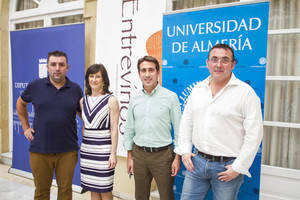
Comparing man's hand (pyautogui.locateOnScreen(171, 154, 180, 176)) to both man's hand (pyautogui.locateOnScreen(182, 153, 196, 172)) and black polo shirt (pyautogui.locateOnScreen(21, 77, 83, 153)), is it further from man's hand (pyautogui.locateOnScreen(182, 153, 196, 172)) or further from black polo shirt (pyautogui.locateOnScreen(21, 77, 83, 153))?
black polo shirt (pyautogui.locateOnScreen(21, 77, 83, 153))

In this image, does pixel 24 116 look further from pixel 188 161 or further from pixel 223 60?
pixel 223 60

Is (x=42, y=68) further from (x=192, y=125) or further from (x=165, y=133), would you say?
(x=192, y=125)

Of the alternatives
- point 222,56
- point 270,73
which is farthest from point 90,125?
point 270,73

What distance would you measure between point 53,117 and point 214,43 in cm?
155

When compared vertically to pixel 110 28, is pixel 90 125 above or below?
below

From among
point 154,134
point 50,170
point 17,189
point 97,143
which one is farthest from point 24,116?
point 17,189

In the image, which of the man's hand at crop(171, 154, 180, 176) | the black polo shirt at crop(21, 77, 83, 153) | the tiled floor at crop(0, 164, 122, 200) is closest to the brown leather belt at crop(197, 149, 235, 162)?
the man's hand at crop(171, 154, 180, 176)

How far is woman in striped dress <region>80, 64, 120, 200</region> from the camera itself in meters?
2.09

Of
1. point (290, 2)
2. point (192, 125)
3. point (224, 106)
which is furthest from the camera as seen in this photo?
point (290, 2)

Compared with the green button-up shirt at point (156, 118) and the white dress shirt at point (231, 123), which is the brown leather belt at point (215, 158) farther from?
the green button-up shirt at point (156, 118)

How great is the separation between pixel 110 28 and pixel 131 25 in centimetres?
33

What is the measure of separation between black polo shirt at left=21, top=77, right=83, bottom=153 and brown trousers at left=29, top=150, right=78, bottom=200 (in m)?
0.07

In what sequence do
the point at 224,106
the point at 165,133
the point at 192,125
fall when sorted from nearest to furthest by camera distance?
the point at 224,106, the point at 192,125, the point at 165,133

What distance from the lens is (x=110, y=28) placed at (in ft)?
10.5
